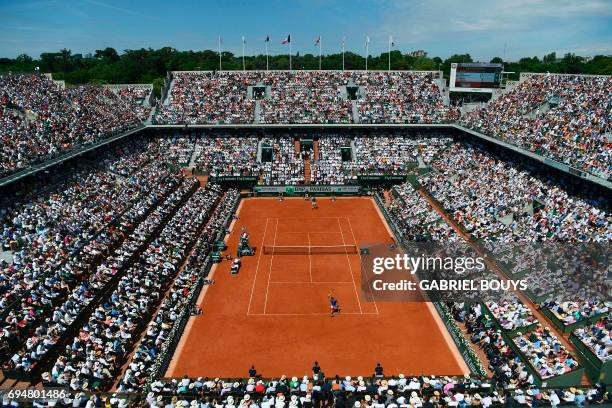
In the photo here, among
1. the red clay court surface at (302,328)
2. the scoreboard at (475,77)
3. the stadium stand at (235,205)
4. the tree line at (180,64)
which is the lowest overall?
the red clay court surface at (302,328)

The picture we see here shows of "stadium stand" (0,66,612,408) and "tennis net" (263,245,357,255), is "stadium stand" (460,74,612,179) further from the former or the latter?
"tennis net" (263,245,357,255)

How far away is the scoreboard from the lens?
5767cm

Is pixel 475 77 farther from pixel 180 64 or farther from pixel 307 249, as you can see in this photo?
pixel 180 64

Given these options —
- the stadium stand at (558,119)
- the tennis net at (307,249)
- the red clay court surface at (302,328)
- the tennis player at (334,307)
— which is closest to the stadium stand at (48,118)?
the red clay court surface at (302,328)

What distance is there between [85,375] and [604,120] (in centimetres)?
4068

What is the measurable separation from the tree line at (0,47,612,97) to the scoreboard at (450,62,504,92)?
33.6m

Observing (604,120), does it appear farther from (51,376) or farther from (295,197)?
(51,376)

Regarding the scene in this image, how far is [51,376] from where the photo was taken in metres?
18.0

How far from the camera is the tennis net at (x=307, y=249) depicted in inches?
1347

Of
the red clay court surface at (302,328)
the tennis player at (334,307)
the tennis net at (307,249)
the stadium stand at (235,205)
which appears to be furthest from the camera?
the tennis net at (307,249)

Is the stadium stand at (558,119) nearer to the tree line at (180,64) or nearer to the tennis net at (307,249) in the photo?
the tennis net at (307,249)

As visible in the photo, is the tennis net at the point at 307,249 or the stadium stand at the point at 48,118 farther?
the tennis net at the point at 307,249

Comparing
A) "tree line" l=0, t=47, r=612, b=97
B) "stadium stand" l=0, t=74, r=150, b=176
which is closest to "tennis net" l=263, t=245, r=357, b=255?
"stadium stand" l=0, t=74, r=150, b=176

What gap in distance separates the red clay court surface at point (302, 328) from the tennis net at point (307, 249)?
2.17 ft
